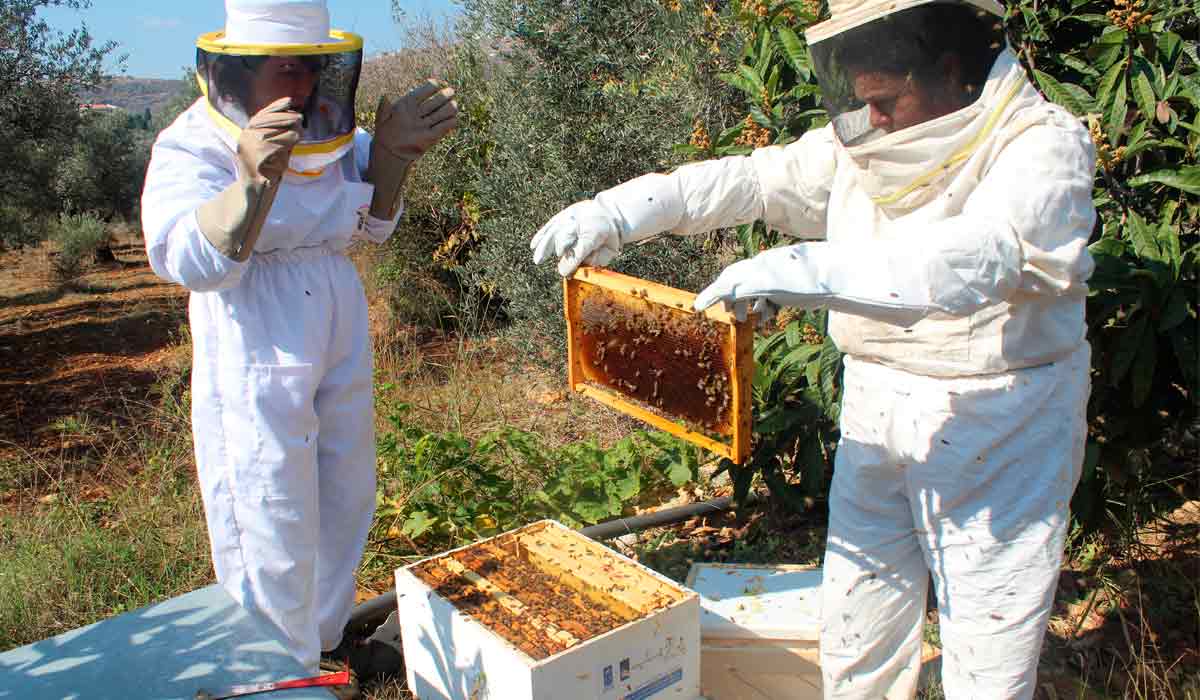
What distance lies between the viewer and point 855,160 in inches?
95.8

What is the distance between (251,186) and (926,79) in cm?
179

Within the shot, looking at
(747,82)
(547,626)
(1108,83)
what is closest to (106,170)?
(747,82)

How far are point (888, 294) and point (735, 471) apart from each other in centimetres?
226

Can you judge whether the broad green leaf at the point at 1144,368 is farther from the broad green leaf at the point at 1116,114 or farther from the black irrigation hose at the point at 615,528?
the black irrigation hose at the point at 615,528

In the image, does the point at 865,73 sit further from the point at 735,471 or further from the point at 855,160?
the point at 735,471

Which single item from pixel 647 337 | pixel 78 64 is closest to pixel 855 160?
pixel 647 337

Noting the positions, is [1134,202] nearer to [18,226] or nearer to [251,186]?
[251,186]

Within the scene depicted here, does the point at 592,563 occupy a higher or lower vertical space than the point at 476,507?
higher

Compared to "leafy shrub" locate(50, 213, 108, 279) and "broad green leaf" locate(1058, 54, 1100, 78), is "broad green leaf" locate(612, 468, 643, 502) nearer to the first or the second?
"broad green leaf" locate(1058, 54, 1100, 78)

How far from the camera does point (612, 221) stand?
9.64 ft

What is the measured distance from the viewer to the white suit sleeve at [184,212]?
2572 millimetres

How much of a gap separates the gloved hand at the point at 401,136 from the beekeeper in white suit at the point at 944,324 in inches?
52.2

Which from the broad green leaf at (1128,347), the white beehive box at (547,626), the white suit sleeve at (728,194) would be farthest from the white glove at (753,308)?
the broad green leaf at (1128,347)

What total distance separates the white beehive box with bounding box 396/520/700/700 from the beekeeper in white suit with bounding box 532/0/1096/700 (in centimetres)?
54
